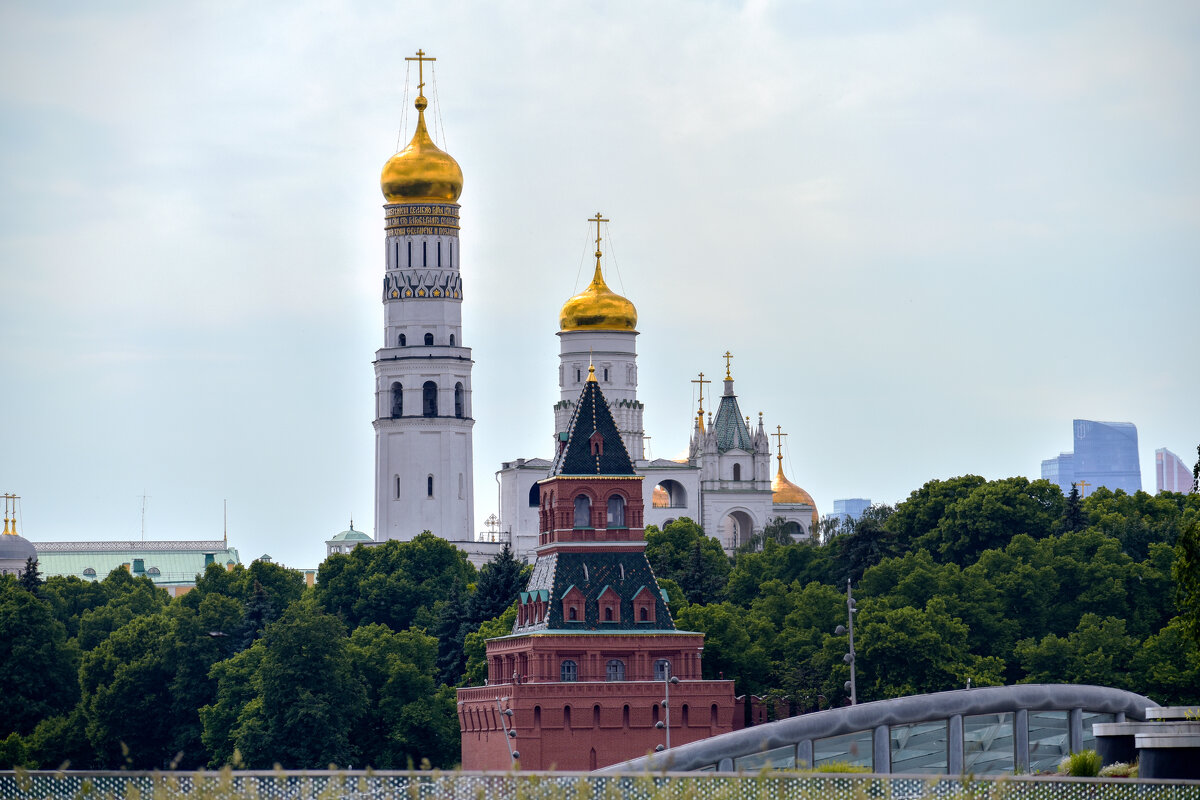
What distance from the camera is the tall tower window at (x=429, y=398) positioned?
549ft

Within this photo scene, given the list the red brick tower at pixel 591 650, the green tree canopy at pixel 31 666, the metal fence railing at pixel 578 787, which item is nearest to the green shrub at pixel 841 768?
the metal fence railing at pixel 578 787

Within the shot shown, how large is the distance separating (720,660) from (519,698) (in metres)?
10.5

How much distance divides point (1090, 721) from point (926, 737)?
5.50 meters

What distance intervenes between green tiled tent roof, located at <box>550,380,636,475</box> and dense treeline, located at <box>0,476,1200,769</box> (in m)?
7.22

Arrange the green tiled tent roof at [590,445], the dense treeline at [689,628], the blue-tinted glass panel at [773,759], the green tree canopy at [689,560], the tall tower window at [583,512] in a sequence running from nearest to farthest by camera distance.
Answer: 1. the blue-tinted glass panel at [773,759]
2. the tall tower window at [583,512]
3. the dense treeline at [689,628]
4. the green tiled tent roof at [590,445]
5. the green tree canopy at [689,560]

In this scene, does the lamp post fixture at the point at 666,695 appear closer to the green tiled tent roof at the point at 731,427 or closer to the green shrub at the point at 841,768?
the green shrub at the point at 841,768

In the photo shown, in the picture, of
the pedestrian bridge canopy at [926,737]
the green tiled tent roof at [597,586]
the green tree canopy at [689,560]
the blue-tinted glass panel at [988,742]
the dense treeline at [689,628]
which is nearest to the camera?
the pedestrian bridge canopy at [926,737]

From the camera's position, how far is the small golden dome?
166 metres

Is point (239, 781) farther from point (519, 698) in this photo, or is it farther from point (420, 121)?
point (420, 121)

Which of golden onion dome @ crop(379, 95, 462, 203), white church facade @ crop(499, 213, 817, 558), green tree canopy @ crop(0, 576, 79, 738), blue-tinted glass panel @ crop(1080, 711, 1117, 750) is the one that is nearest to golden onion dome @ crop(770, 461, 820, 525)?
white church facade @ crop(499, 213, 817, 558)

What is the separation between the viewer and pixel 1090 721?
6750 centimetres

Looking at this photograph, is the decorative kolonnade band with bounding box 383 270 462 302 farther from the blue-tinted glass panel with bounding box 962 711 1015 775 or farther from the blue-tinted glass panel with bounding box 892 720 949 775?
the blue-tinted glass panel with bounding box 892 720 949 775

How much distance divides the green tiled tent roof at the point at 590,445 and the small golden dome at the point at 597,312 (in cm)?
6224

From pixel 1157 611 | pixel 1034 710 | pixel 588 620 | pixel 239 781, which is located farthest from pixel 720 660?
pixel 239 781
